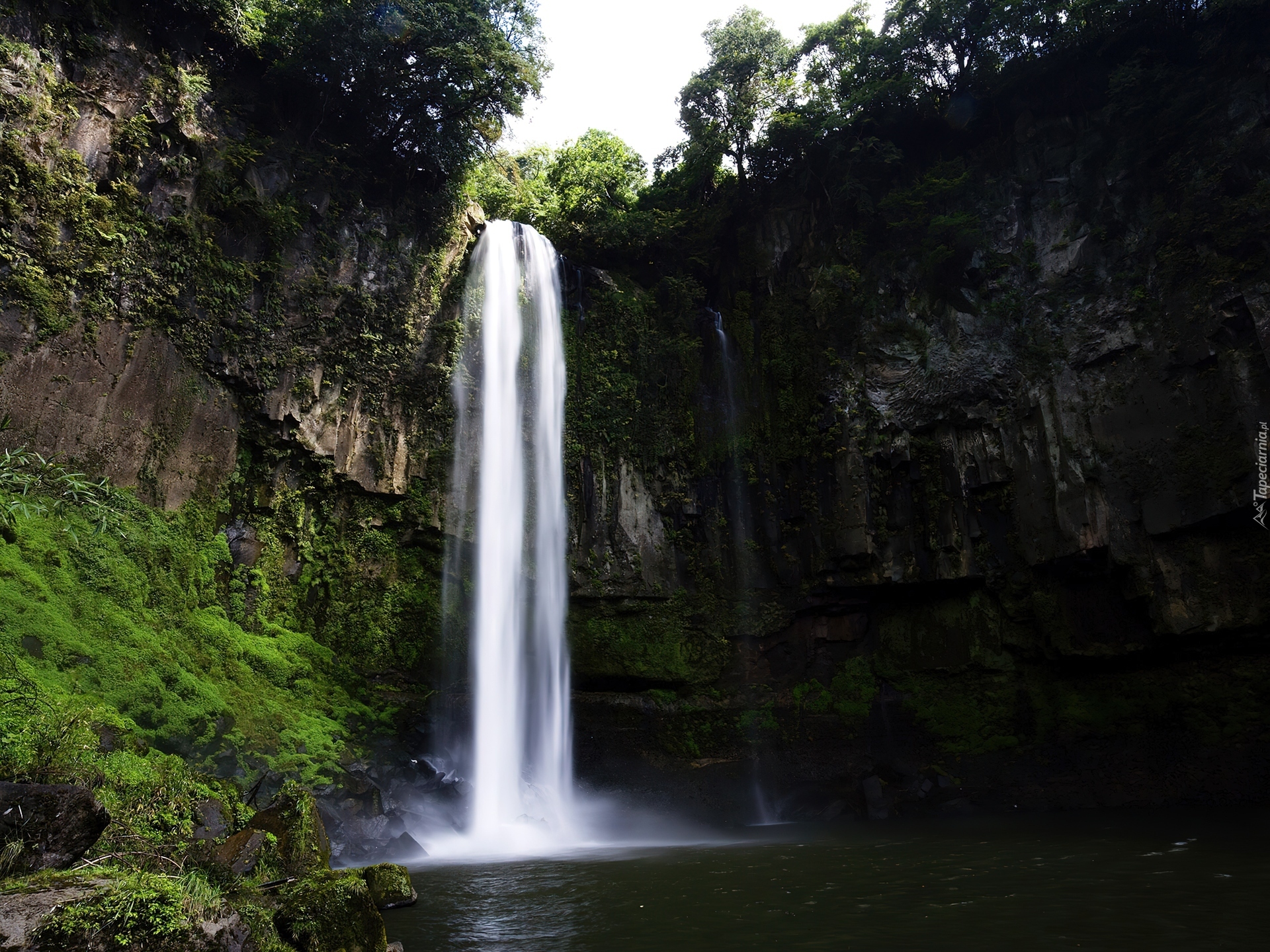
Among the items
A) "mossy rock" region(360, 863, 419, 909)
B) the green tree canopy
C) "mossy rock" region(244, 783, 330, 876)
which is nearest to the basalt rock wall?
the green tree canopy

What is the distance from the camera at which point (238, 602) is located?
46.1 ft

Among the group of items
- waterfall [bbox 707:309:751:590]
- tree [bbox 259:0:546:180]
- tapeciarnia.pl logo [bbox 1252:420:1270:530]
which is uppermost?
tree [bbox 259:0:546:180]

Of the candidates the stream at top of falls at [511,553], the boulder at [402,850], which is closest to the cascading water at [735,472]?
the stream at top of falls at [511,553]

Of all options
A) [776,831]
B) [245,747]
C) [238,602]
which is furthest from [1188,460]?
[238,602]

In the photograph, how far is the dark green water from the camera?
550 cm

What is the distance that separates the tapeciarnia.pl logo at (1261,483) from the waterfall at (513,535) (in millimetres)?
13861

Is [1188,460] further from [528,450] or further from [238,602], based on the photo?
[238,602]

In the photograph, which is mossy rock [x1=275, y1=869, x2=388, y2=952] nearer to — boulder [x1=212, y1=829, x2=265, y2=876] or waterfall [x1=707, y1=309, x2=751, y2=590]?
boulder [x1=212, y1=829, x2=265, y2=876]

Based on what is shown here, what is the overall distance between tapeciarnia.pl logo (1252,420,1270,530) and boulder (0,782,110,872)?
17.5 meters

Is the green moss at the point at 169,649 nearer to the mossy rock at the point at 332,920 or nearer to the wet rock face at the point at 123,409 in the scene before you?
the wet rock face at the point at 123,409

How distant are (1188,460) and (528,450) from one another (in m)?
13.9

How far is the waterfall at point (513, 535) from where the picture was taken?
14.9 meters

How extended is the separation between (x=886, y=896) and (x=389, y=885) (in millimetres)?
4899

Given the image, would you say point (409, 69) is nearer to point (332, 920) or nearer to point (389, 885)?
point (389, 885)
